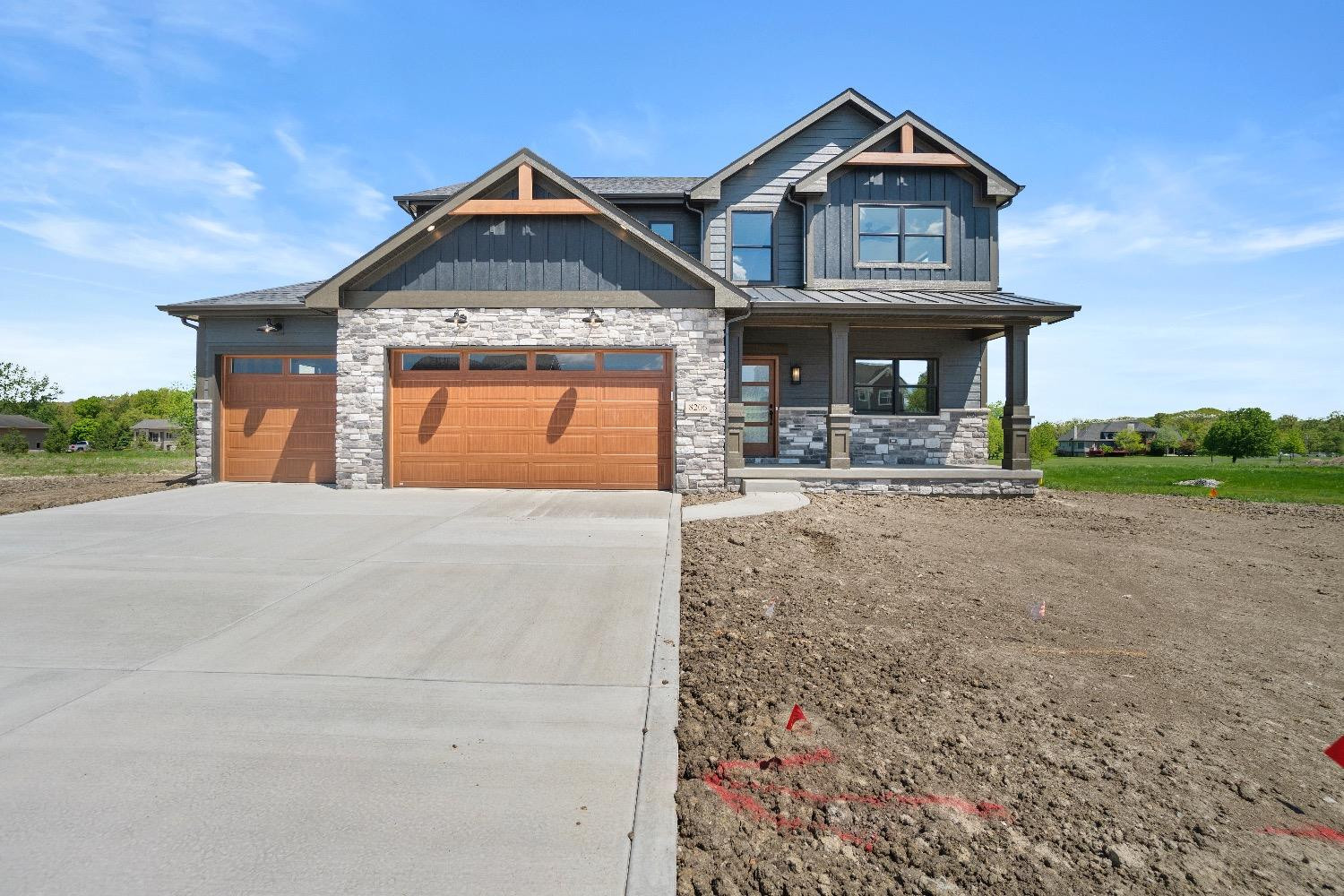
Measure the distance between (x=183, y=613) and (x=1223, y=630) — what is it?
7.70 m

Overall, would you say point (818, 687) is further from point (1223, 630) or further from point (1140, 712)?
point (1223, 630)

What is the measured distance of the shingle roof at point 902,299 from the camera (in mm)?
11688

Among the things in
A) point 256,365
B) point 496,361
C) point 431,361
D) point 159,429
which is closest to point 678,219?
point 496,361

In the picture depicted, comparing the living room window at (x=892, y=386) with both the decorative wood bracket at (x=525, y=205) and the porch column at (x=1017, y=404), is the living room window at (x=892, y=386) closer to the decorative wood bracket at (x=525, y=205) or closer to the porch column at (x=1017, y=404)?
the porch column at (x=1017, y=404)

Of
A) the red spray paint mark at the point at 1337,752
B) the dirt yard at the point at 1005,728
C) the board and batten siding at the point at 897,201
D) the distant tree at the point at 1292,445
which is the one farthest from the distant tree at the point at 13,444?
the distant tree at the point at 1292,445

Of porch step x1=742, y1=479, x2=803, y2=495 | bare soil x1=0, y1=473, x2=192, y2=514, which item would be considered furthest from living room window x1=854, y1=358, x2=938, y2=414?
bare soil x1=0, y1=473, x2=192, y2=514

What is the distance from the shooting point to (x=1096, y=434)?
72.8 meters

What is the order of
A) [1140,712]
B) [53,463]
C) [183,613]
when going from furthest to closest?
[53,463] → [183,613] → [1140,712]

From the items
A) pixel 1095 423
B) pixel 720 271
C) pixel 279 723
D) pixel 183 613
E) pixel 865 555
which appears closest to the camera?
pixel 279 723

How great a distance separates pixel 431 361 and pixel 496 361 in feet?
3.79

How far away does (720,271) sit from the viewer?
1430cm

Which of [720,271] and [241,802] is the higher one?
[720,271]

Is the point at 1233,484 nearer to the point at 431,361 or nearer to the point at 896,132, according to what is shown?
the point at 896,132

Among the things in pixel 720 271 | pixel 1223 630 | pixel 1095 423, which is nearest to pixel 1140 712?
pixel 1223 630
